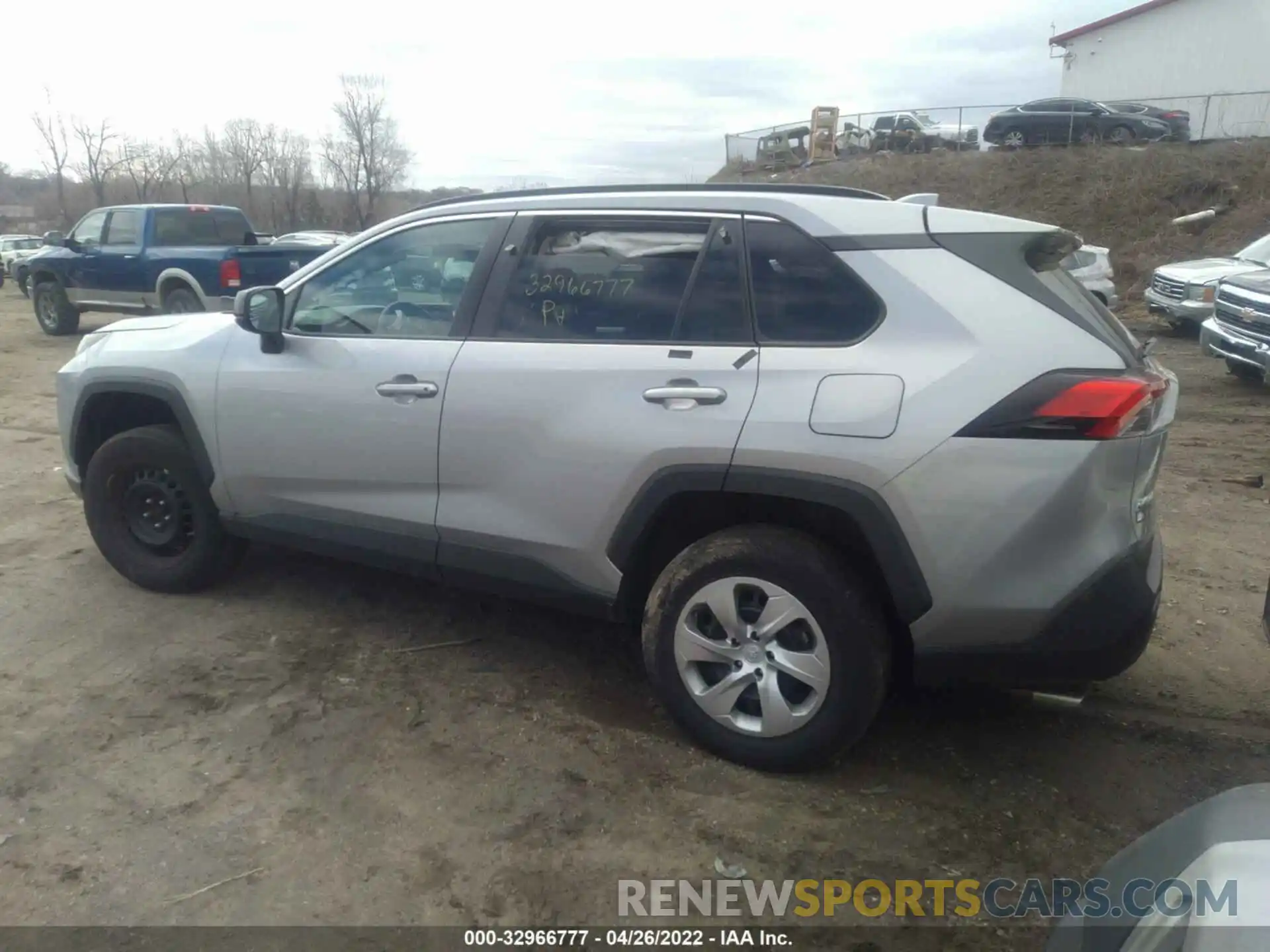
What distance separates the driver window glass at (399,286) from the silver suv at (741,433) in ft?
0.04

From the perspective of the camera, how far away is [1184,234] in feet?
74.9

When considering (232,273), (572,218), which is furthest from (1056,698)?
(232,273)

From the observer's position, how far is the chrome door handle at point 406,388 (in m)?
3.68

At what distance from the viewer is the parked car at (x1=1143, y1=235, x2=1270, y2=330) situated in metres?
12.9

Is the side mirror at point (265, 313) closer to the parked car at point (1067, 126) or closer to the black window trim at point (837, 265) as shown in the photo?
the black window trim at point (837, 265)

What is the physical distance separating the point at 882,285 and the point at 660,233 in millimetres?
808

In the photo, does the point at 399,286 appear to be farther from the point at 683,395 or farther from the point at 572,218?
the point at 683,395

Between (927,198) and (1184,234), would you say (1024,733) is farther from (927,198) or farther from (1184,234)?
(1184,234)

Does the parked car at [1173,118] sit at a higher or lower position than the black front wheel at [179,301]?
higher

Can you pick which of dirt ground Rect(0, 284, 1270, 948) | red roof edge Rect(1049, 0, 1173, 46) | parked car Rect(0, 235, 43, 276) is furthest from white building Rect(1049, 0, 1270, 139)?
parked car Rect(0, 235, 43, 276)

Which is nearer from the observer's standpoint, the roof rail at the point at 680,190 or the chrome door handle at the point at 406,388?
the roof rail at the point at 680,190

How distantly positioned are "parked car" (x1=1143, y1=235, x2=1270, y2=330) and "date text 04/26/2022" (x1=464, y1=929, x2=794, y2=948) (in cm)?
1267

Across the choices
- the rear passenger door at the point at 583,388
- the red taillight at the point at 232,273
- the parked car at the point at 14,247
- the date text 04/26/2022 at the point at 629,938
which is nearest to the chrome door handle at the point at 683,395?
the rear passenger door at the point at 583,388

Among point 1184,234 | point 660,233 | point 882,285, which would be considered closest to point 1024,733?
point 882,285
